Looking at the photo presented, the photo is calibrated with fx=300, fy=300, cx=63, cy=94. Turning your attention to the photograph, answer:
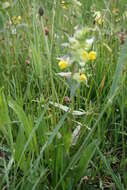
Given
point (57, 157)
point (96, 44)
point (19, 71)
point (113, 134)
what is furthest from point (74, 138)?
point (96, 44)

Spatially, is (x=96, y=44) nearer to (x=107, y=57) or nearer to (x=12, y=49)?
(x=107, y=57)

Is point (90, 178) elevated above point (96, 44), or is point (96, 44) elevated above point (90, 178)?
point (96, 44)

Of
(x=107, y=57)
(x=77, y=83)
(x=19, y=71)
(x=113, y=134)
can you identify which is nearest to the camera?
(x=77, y=83)

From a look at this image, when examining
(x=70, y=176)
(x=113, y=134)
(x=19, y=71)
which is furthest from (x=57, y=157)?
(x=19, y=71)

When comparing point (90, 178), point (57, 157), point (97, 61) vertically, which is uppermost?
point (97, 61)

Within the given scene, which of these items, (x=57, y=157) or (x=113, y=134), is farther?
(x=113, y=134)

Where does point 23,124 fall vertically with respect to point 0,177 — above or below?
above

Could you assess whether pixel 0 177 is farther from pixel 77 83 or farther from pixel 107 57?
pixel 107 57

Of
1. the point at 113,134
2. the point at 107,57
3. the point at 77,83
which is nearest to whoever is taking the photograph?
the point at 77,83

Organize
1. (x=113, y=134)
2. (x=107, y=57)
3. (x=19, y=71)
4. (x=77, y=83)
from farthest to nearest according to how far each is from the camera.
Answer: (x=107, y=57) → (x=19, y=71) → (x=113, y=134) → (x=77, y=83)
